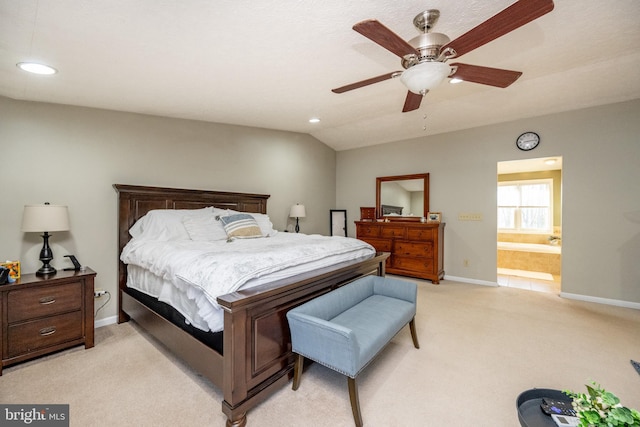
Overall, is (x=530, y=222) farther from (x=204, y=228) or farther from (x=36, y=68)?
(x=36, y=68)

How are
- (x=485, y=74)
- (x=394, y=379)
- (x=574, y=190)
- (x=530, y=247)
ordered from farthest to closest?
(x=530, y=247)
(x=574, y=190)
(x=394, y=379)
(x=485, y=74)

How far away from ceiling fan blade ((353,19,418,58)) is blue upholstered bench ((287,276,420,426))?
5.28 ft

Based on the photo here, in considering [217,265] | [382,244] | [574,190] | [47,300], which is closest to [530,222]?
[574,190]

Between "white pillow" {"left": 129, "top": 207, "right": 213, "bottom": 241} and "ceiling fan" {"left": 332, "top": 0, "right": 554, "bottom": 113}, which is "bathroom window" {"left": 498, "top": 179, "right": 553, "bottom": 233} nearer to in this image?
"ceiling fan" {"left": 332, "top": 0, "right": 554, "bottom": 113}

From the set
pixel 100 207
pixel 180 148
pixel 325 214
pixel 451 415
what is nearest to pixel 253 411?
pixel 451 415

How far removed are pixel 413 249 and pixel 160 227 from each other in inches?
147

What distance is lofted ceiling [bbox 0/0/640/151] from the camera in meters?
1.63

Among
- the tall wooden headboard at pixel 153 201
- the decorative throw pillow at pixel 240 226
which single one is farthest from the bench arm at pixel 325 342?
the tall wooden headboard at pixel 153 201

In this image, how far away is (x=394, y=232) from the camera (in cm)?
485

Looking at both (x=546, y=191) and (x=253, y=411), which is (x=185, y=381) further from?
(x=546, y=191)

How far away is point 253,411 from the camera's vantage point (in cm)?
171

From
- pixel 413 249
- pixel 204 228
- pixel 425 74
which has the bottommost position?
pixel 413 249

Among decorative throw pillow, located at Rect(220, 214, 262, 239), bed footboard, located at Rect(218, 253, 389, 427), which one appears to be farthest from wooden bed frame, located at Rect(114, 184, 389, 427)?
decorative throw pillow, located at Rect(220, 214, 262, 239)

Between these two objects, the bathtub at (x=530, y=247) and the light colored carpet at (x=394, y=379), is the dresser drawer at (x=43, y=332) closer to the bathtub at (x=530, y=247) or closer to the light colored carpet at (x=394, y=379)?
the light colored carpet at (x=394, y=379)
